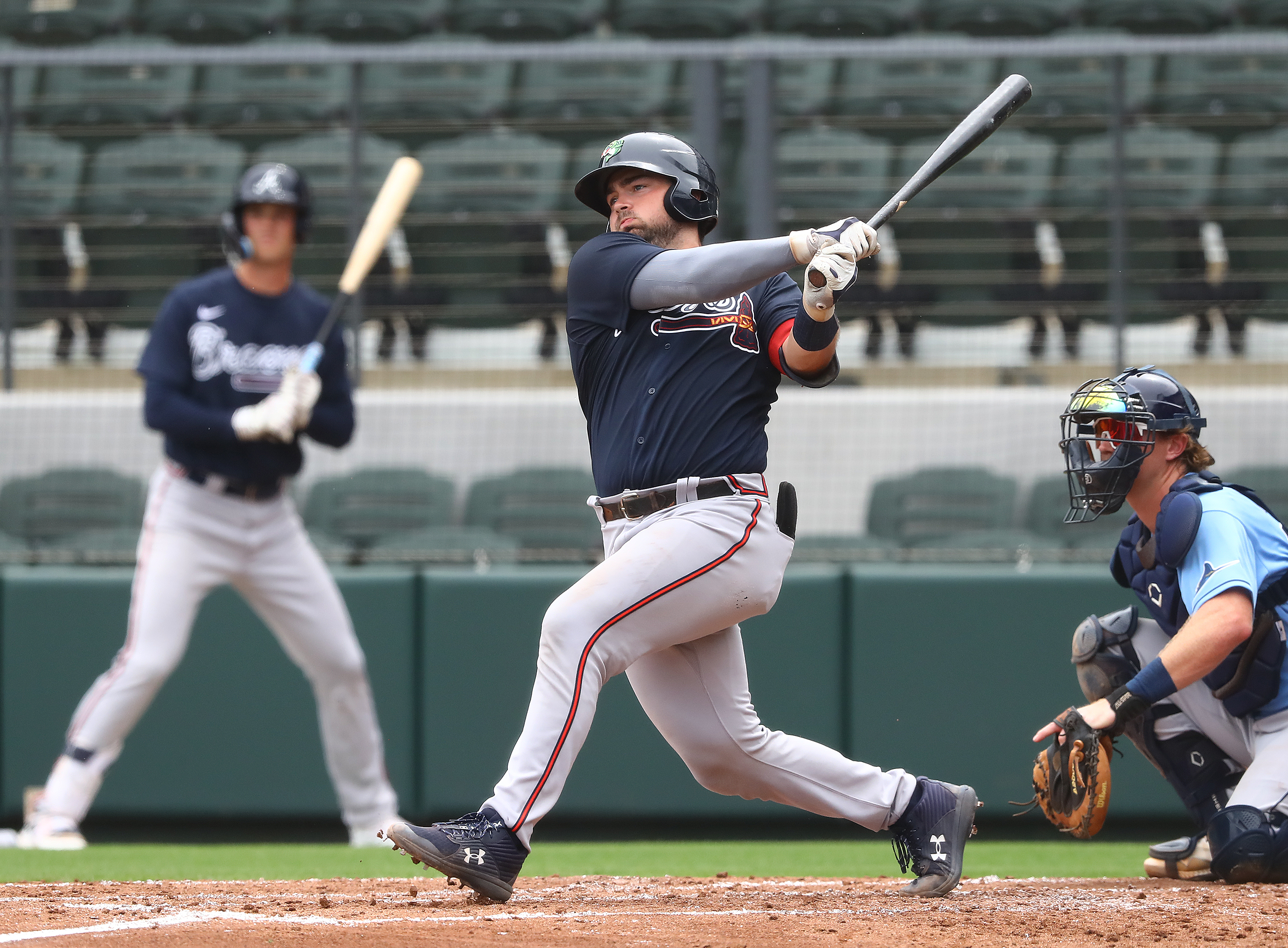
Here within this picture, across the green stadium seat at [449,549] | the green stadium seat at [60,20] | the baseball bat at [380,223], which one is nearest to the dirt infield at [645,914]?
the green stadium seat at [449,549]

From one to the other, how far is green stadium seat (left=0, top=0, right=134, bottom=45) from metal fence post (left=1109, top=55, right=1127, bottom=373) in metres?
5.84

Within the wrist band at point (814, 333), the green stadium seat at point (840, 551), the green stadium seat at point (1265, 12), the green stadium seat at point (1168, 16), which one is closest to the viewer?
the wrist band at point (814, 333)

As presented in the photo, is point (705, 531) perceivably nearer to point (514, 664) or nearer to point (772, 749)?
point (772, 749)

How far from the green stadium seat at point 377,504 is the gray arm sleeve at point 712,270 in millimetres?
3299

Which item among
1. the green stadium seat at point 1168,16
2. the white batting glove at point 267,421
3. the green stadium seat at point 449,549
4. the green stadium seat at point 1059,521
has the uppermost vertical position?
the green stadium seat at point 1168,16

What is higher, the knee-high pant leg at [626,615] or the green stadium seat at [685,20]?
the green stadium seat at [685,20]

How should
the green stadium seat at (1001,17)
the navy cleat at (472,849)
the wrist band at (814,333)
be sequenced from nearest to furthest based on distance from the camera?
the navy cleat at (472,849) < the wrist band at (814,333) < the green stadium seat at (1001,17)

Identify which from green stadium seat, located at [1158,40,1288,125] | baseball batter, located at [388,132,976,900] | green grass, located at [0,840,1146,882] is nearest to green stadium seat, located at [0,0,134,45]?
green grass, located at [0,840,1146,882]

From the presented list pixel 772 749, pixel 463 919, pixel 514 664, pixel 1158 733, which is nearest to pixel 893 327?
pixel 514 664

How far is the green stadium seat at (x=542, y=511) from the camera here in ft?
19.4

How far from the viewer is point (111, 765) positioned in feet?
18.3

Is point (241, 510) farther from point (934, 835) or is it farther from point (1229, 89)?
point (1229, 89)

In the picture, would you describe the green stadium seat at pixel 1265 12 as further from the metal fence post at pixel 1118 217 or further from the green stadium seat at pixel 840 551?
the green stadium seat at pixel 840 551

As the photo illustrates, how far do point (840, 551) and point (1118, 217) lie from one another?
1.92m
